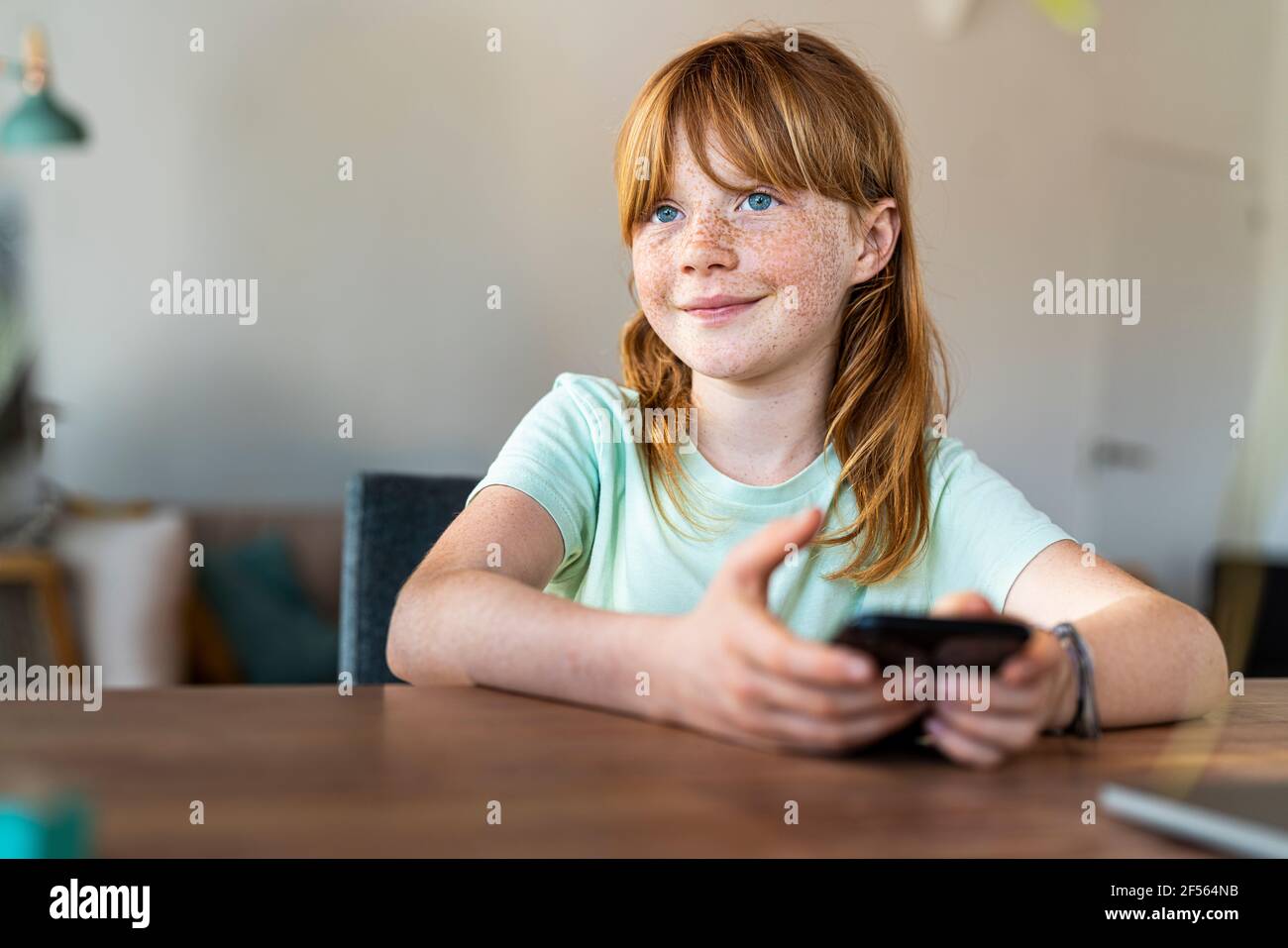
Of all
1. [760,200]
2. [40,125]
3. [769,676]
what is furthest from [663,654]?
[40,125]

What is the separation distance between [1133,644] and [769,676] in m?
0.32

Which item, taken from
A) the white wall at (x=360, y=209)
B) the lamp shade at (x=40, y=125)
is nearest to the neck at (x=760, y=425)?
the white wall at (x=360, y=209)

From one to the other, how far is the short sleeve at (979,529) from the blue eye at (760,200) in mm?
300

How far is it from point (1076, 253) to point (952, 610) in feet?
12.8

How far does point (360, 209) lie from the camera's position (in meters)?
3.36

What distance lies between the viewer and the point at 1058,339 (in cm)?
424

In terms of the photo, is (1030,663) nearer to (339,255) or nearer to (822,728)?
(822,728)

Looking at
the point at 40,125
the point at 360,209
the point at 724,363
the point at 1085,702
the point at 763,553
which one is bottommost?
the point at 1085,702

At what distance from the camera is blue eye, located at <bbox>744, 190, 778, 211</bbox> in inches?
45.2

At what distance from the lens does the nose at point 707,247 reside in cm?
112

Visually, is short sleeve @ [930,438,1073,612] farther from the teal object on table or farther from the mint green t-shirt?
the teal object on table

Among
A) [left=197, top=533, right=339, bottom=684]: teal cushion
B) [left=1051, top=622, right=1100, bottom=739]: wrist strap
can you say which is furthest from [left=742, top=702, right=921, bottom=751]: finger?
[left=197, top=533, right=339, bottom=684]: teal cushion
